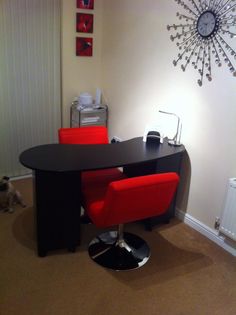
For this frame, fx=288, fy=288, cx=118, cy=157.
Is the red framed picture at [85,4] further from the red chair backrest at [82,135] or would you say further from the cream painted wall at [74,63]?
the red chair backrest at [82,135]

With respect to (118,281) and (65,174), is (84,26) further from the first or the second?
(118,281)

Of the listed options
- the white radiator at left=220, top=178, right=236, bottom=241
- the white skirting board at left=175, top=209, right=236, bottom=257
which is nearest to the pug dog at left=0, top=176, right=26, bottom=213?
the white skirting board at left=175, top=209, right=236, bottom=257

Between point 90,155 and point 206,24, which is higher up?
point 206,24

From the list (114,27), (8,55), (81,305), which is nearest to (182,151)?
(81,305)

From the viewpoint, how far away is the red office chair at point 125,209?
1.71 metres

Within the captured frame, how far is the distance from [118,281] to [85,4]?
3016 millimetres

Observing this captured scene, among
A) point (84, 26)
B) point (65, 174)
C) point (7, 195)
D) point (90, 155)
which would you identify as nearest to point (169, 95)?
point (90, 155)

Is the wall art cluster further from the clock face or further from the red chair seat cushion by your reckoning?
the red chair seat cushion

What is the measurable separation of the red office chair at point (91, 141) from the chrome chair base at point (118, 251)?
19.4 inches

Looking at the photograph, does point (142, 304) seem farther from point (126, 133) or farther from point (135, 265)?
point (126, 133)

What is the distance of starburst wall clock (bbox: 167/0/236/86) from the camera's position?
2.18 meters

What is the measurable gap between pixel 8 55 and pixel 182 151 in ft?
6.89

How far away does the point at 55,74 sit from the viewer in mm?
3473

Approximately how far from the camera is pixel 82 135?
272cm
